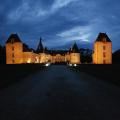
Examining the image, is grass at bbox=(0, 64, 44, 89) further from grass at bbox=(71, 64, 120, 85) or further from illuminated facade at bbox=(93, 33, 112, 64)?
illuminated facade at bbox=(93, 33, 112, 64)

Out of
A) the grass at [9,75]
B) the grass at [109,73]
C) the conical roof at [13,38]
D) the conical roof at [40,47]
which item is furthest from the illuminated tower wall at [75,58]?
the grass at [109,73]

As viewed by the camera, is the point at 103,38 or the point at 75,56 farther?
the point at 75,56

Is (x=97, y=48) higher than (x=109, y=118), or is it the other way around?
(x=97, y=48)

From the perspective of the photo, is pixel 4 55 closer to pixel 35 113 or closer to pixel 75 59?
pixel 75 59

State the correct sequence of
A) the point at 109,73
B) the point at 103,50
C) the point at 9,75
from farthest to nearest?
1. the point at 103,50
2. the point at 109,73
3. the point at 9,75

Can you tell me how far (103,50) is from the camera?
115000mm

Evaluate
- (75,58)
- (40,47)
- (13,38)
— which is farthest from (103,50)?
(40,47)

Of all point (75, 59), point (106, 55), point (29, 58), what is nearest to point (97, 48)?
point (106, 55)

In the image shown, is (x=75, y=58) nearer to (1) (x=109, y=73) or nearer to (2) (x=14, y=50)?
(2) (x=14, y=50)

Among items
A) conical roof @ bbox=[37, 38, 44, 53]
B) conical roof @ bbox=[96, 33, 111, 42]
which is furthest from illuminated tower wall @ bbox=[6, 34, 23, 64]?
conical roof @ bbox=[37, 38, 44, 53]

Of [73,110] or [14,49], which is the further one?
[14,49]

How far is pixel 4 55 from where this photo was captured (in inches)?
4995

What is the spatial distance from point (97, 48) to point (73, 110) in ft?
350

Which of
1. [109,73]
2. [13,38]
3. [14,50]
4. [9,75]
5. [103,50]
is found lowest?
[9,75]
